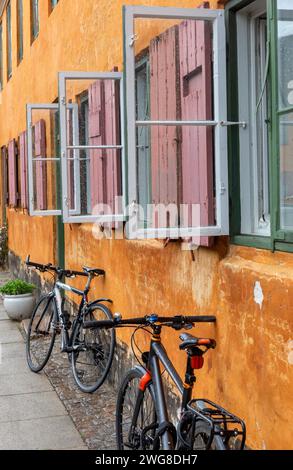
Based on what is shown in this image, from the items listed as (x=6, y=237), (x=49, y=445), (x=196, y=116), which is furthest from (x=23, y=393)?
(x=6, y=237)

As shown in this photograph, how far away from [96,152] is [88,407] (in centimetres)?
212

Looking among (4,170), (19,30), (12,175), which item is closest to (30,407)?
(12,175)

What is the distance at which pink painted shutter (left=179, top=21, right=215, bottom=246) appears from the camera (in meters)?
3.52

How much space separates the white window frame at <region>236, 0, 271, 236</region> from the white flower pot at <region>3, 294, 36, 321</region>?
585cm

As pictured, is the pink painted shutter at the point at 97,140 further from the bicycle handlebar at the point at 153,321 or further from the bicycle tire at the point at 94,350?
the bicycle handlebar at the point at 153,321

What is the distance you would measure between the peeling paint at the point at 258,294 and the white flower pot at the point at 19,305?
6118mm

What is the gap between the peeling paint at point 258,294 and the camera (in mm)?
3169

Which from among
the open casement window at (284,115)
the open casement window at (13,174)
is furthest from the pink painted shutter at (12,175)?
the open casement window at (284,115)

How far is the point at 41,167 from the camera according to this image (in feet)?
25.6

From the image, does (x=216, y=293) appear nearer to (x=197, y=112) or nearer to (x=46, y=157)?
(x=197, y=112)

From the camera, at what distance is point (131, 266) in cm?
532

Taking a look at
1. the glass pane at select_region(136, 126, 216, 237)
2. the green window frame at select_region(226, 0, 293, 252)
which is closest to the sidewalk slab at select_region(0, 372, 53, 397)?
the glass pane at select_region(136, 126, 216, 237)

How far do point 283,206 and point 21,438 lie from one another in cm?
277

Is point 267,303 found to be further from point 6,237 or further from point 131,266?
point 6,237
